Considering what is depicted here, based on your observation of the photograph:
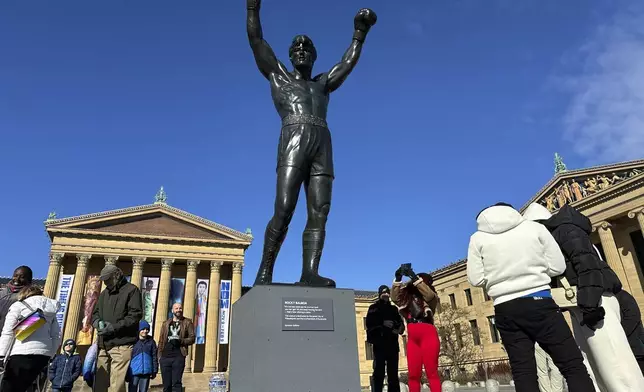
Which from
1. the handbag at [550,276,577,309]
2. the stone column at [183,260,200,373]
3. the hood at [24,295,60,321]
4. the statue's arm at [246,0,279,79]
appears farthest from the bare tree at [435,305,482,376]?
the statue's arm at [246,0,279,79]

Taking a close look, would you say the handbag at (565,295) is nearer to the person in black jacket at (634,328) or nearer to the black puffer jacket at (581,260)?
the black puffer jacket at (581,260)

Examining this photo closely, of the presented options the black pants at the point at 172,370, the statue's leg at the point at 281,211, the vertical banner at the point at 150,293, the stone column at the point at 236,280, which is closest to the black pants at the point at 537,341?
the statue's leg at the point at 281,211

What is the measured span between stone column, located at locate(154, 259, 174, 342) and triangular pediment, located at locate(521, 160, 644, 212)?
1405 inches

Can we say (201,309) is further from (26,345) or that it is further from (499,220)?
(499,220)

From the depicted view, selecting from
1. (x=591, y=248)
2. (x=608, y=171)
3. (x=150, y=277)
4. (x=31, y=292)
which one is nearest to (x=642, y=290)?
(x=608, y=171)

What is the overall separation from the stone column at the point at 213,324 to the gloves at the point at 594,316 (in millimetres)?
42972

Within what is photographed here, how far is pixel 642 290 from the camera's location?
1227 inches

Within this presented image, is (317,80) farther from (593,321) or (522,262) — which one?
(593,321)

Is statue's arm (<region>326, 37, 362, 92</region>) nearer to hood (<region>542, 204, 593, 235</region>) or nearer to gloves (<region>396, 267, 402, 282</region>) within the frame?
gloves (<region>396, 267, 402, 282</region>)

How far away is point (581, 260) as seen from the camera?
12.5ft

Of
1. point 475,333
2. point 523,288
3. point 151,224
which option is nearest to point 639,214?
point 475,333

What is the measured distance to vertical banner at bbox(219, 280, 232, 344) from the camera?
41.4 meters

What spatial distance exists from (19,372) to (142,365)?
189 centimetres

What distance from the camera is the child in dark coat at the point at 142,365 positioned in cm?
633
